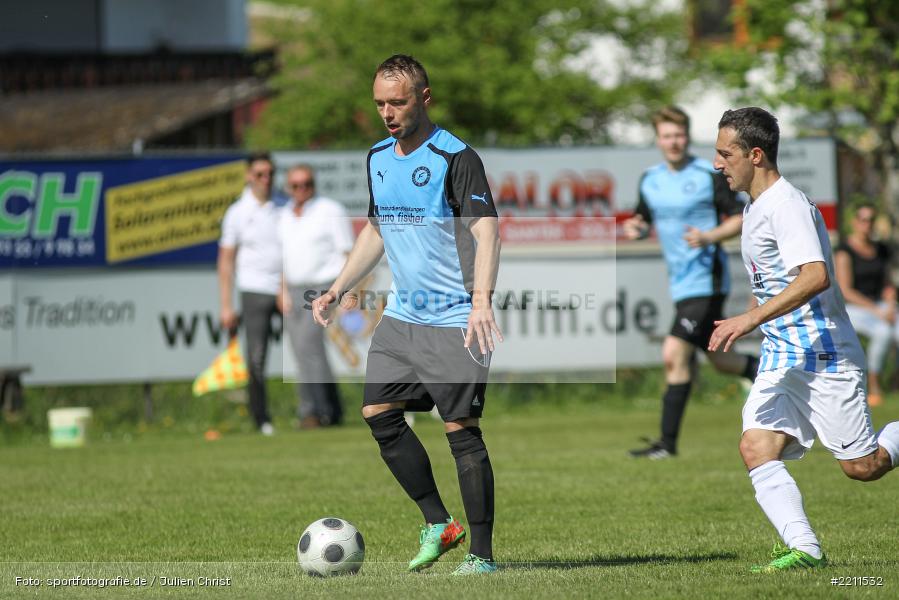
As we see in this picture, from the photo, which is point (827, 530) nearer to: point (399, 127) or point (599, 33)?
point (399, 127)

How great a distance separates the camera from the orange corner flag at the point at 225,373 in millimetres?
16078

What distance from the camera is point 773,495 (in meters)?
6.59

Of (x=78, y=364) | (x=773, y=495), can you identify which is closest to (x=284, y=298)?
(x=78, y=364)

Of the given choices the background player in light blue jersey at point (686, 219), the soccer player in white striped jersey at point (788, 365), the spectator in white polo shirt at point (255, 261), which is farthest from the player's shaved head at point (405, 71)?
the spectator in white polo shirt at point (255, 261)

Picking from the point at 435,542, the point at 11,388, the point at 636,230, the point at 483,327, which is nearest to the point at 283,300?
the point at 11,388

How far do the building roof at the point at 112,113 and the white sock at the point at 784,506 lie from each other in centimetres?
3004

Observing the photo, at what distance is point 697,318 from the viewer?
11547mm

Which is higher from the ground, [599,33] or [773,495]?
[599,33]

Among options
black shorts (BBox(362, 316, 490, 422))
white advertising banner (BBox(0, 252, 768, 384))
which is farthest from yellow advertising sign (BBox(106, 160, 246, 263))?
Result: black shorts (BBox(362, 316, 490, 422))

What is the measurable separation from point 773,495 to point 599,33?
94.6ft

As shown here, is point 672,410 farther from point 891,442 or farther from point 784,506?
point 784,506

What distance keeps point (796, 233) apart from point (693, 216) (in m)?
5.13

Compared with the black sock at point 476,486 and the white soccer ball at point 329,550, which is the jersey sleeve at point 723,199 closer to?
the black sock at point 476,486

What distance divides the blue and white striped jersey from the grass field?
897 millimetres
